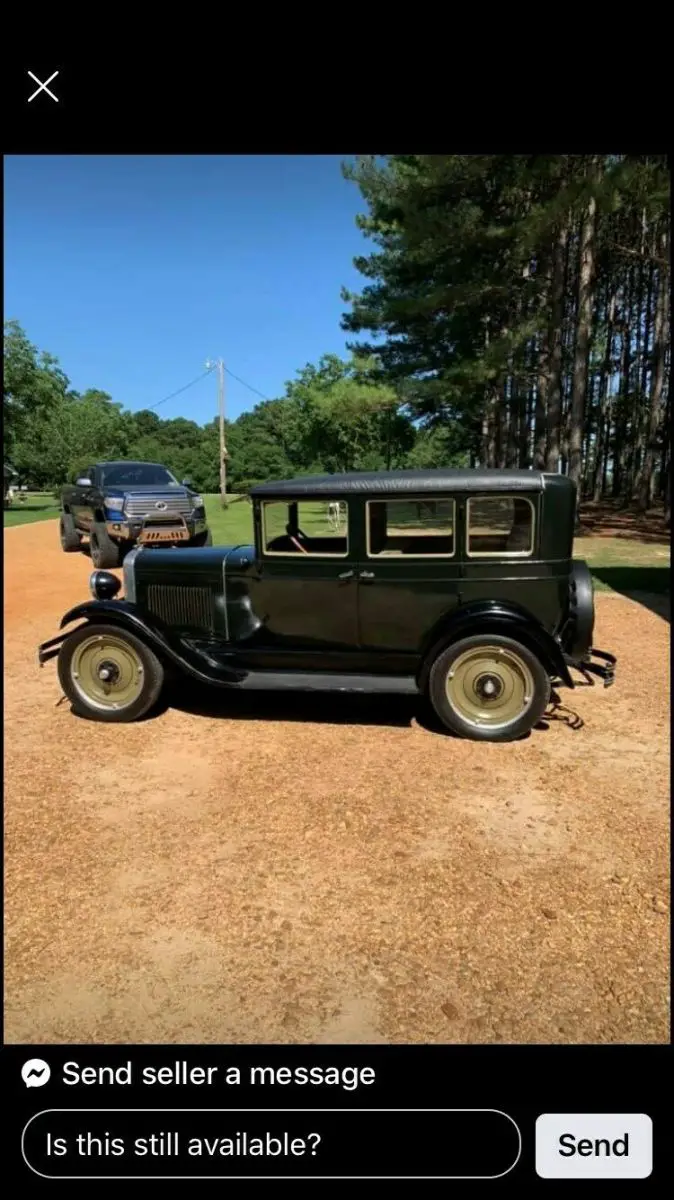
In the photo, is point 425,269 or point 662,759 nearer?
point 662,759

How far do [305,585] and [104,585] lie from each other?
1837 millimetres

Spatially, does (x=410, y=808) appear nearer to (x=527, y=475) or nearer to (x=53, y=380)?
(x=527, y=475)

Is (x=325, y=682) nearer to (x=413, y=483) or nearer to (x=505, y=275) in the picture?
(x=413, y=483)

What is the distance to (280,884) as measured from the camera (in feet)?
9.63

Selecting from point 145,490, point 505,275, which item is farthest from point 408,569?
point 505,275

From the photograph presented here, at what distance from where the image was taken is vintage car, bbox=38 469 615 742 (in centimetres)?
453

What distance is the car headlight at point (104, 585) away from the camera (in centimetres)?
539

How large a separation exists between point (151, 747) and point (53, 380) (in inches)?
1261

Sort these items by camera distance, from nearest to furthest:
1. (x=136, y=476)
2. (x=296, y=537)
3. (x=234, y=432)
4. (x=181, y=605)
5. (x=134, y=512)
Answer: (x=296, y=537), (x=181, y=605), (x=134, y=512), (x=136, y=476), (x=234, y=432)

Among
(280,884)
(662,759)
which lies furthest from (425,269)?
(280,884)

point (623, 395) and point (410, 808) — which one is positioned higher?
point (623, 395)

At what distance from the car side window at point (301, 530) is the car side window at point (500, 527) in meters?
0.97

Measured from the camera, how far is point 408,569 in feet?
15.3

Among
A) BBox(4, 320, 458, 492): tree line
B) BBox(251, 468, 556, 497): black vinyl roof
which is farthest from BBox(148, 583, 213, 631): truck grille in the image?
BBox(4, 320, 458, 492): tree line
